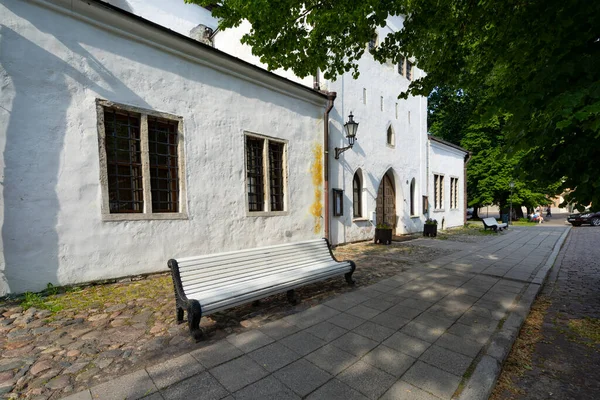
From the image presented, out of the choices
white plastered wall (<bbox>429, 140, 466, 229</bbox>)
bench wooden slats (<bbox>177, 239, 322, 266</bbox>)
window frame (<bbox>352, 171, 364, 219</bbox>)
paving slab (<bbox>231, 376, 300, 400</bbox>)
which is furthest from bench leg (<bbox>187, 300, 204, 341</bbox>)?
white plastered wall (<bbox>429, 140, 466, 229</bbox>)

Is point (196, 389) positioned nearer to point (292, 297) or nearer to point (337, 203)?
point (292, 297)

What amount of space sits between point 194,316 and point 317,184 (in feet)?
21.2

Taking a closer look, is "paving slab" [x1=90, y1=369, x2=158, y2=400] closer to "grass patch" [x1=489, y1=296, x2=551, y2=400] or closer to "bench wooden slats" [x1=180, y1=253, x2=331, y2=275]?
"bench wooden slats" [x1=180, y1=253, x2=331, y2=275]

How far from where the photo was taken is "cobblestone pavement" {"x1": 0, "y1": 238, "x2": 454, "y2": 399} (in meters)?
2.37

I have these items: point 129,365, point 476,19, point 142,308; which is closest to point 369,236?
point 476,19

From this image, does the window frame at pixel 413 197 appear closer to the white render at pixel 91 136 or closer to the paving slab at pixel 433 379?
the white render at pixel 91 136

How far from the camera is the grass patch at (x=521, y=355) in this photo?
90.8 inches

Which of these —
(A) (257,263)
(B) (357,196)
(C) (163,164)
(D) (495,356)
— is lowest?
(D) (495,356)

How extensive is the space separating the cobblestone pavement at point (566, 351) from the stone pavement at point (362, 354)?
283mm

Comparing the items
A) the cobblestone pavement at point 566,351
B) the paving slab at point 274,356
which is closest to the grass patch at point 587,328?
the cobblestone pavement at point 566,351

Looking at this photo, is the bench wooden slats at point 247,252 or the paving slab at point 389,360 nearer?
the paving slab at point 389,360

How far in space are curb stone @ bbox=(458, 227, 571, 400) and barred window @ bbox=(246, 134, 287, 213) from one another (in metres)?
5.69

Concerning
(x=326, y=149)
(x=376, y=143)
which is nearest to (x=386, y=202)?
(x=376, y=143)

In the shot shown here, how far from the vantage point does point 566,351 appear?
2.90 metres
